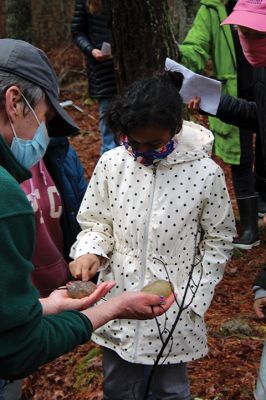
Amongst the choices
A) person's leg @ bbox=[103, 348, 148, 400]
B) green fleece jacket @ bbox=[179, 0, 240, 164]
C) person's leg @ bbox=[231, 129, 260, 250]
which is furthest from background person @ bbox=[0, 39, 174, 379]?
person's leg @ bbox=[231, 129, 260, 250]

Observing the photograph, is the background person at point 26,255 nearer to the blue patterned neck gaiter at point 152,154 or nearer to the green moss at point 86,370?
the blue patterned neck gaiter at point 152,154

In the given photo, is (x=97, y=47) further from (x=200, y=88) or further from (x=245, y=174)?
(x=200, y=88)

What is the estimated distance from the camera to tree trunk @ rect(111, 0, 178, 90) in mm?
4137

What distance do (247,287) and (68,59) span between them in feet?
32.0

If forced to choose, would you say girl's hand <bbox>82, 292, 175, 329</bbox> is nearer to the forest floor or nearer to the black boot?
the forest floor

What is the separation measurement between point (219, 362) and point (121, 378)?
3.55ft

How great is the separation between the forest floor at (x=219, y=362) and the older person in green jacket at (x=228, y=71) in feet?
1.67

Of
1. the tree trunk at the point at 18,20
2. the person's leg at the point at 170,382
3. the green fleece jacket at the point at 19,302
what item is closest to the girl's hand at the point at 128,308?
the green fleece jacket at the point at 19,302

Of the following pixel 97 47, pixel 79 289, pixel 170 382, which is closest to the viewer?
pixel 79 289

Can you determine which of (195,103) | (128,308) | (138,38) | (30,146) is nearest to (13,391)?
(128,308)

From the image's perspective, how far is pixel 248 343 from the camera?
4090 mm

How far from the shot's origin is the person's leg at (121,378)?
3.07m

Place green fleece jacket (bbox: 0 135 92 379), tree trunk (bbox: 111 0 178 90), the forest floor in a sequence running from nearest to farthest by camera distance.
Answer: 1. green fleece jacket (bbox: 0 135 92 379)
2. the forest floor
3. tree trunk (bbox: 111 0 178 90)

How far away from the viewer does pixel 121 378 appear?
3.09 meters
